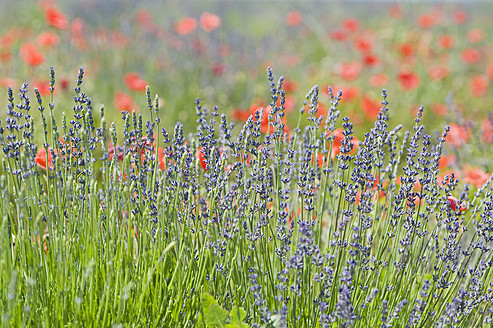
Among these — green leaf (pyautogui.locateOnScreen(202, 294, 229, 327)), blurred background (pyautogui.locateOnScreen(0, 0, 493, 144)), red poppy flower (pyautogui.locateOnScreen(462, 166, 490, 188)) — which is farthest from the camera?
blurred background (pyautogui.locateOnScreen(0, 0, 493, 144))

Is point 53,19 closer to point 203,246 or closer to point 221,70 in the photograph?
point 221,70

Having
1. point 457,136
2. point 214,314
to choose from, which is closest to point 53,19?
point 457,136

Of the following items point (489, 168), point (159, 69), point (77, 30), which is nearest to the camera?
point (489, 168)

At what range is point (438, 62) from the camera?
8148 millimetres

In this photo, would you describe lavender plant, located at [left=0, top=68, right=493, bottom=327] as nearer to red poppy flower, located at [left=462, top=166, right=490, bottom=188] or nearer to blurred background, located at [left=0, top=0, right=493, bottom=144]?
red poppy flower, located at [left=462, top=166, right=490, bottom=188]

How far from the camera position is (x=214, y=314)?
145 centimetres

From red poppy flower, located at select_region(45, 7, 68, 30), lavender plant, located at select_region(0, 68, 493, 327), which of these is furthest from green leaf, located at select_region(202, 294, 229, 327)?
red poppy flower, located at select_region(45, 7, 68, 30)

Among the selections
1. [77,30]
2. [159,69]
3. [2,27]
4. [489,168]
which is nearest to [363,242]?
[489,168]

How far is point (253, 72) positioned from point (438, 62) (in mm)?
3237

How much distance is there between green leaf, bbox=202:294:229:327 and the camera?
1.44 m

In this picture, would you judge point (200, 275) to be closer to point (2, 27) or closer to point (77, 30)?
point (77, 30)

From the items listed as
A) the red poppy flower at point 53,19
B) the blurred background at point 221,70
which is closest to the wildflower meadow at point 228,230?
the blurred background at point 221,70

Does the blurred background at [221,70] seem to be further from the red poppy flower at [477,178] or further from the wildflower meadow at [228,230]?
the wildflower meadow at [228,230]

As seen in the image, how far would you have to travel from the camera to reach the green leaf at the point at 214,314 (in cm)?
144
